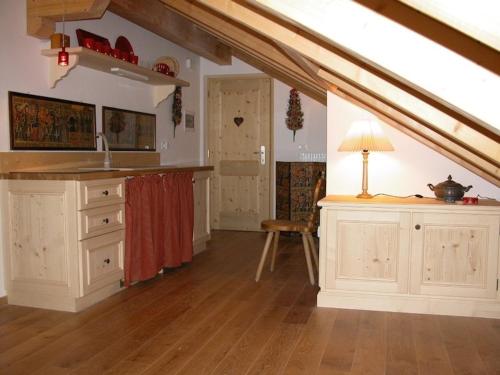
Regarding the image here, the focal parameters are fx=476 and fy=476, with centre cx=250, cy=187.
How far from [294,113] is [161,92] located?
1.88 meters

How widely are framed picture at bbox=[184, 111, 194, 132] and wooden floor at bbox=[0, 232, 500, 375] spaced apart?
2.89m

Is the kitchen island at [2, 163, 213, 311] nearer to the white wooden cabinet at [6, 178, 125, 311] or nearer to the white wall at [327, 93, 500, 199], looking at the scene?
the white wooden cabinet at [6, 178, 125, 311]

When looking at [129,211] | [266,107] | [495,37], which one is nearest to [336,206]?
[129,211]

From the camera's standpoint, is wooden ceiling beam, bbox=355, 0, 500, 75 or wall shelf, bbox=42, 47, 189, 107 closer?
wooden ceiling beam, bbox=355, 0, 500, 75

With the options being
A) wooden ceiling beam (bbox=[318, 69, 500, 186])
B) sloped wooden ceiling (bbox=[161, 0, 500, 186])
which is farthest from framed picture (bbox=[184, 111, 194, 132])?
sloped wooden ceiling (bbox=[161, 0, 500, 186])

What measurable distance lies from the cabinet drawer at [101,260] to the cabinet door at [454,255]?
80.7 inches

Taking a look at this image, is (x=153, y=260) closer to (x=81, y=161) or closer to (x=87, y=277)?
(x=87, y=277)

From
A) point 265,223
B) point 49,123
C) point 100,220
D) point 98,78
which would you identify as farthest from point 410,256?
point 98,78

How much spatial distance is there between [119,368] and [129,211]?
148 cm

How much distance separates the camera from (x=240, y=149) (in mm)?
6453

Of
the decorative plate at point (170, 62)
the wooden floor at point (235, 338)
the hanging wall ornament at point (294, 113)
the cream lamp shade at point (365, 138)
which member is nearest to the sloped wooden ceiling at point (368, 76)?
the cream lamp shade at point (365, 138)

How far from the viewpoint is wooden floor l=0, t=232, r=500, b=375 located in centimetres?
231

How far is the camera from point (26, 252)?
3.17 m

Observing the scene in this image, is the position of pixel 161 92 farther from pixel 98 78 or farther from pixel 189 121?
pixel 189 121
